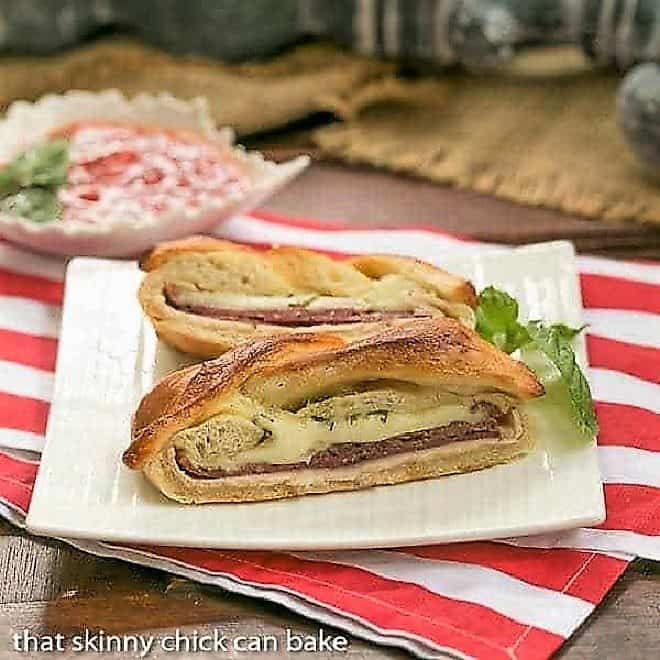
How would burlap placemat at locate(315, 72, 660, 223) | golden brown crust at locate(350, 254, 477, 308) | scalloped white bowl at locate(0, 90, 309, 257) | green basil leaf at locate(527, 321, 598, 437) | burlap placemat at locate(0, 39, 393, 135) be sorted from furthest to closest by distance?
burlap placemat at locate(0, 39, 393, 135)
burlap placemat at locate(315, 72, 660, 223)
scalloped white bowl at locate(0, 90, 309, 257)
golden brown crust at locate(350, 254, 477, 308)
green basil leaf at locate(527, 321, 598, 437)

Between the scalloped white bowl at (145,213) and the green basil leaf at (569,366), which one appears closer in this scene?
the green basil leaf at (569,366)

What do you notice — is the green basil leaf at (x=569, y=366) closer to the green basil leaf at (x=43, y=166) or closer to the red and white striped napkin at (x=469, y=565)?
the red and white striped napkin at (x=469, y=565)

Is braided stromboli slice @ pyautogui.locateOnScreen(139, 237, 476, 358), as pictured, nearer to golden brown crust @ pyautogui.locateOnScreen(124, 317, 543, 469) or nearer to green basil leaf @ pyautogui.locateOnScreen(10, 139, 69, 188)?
golden brown crust @ pyautogui.locateOnScreen(124, 317, 543, 469)

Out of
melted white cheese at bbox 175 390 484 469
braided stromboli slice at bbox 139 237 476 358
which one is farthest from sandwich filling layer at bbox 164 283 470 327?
melted white cheese at bbox 175 390 484 469

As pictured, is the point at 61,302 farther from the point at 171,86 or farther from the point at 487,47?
the point at 487,47

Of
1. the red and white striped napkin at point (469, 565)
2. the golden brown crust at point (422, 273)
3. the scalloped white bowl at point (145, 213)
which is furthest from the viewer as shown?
the scalloped white bowl at point (145, 213)

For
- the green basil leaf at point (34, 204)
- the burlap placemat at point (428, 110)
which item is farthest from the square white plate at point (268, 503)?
the burlap placemat at point (428, 110)

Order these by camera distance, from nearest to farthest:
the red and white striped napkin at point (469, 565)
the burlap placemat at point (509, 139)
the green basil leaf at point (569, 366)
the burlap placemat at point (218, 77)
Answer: the red and white striped napkin at point (469, 565) → the green basil leaf at point (569, 366) → the burlap placemat at point (509, 139) → the burlap placemat at point (218, 77)
